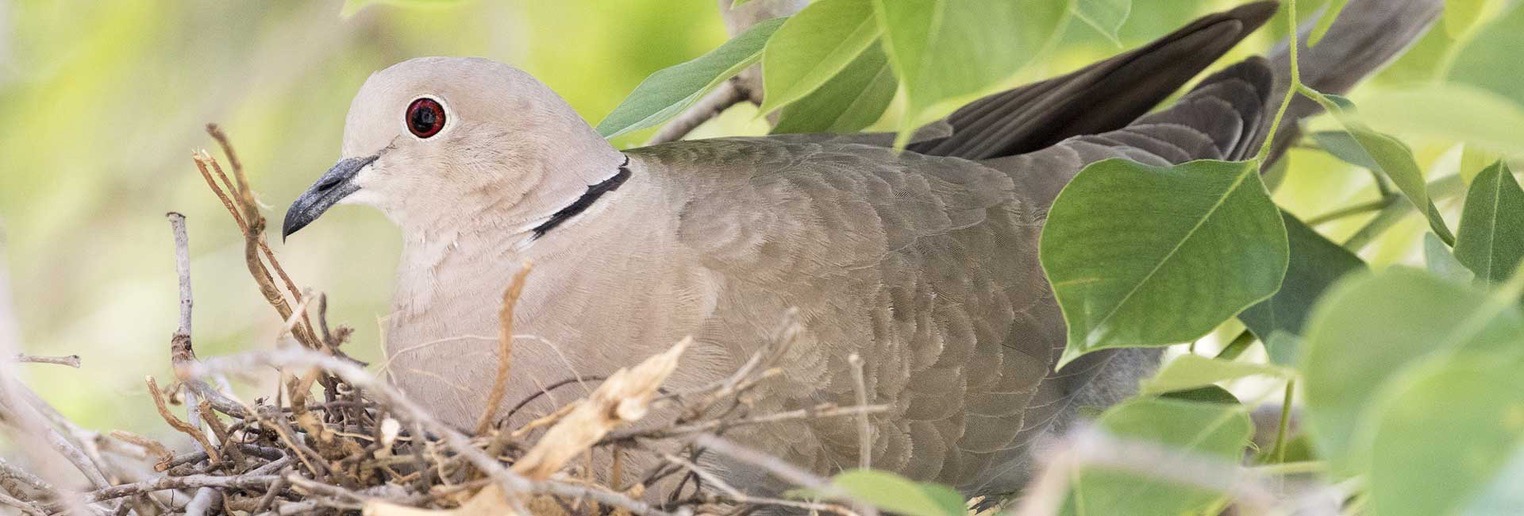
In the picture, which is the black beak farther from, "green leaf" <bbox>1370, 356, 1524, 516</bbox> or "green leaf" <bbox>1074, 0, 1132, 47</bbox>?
"green leaf" <bbox>1370, 356, 1524, 516</bbox>

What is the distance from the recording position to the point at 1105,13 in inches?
37.5

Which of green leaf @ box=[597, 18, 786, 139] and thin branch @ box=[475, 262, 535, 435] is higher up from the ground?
green leaf @ box=[597, 18, 786, 139]

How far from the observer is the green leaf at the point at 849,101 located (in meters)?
1.61

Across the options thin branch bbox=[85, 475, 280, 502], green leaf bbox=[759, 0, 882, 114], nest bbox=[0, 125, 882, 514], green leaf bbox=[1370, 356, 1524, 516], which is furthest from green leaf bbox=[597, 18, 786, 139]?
green leaf bbox=[1370, 356, 1524, 516]

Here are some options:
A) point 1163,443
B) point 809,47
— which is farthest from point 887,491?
point 809,47

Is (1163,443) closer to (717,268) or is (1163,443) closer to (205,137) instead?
(717,268)

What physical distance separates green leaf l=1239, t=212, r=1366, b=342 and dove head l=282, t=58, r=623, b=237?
0.76 m

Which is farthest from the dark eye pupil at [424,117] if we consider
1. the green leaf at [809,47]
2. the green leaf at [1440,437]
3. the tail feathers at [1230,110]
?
the green leaf at [1440,437]

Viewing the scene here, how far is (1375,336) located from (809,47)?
548 millimetres

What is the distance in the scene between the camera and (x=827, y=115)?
5.66ft

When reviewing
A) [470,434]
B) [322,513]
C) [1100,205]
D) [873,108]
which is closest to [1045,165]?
[873,108]

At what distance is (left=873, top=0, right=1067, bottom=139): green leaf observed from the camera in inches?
32.1

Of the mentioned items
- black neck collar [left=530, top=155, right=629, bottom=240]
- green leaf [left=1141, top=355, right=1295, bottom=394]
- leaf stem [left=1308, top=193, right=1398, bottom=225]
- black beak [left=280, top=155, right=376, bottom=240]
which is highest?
black beak [left=280, top=155, right=376, bottom=240]

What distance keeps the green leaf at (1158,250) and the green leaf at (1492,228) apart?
0.59ft
